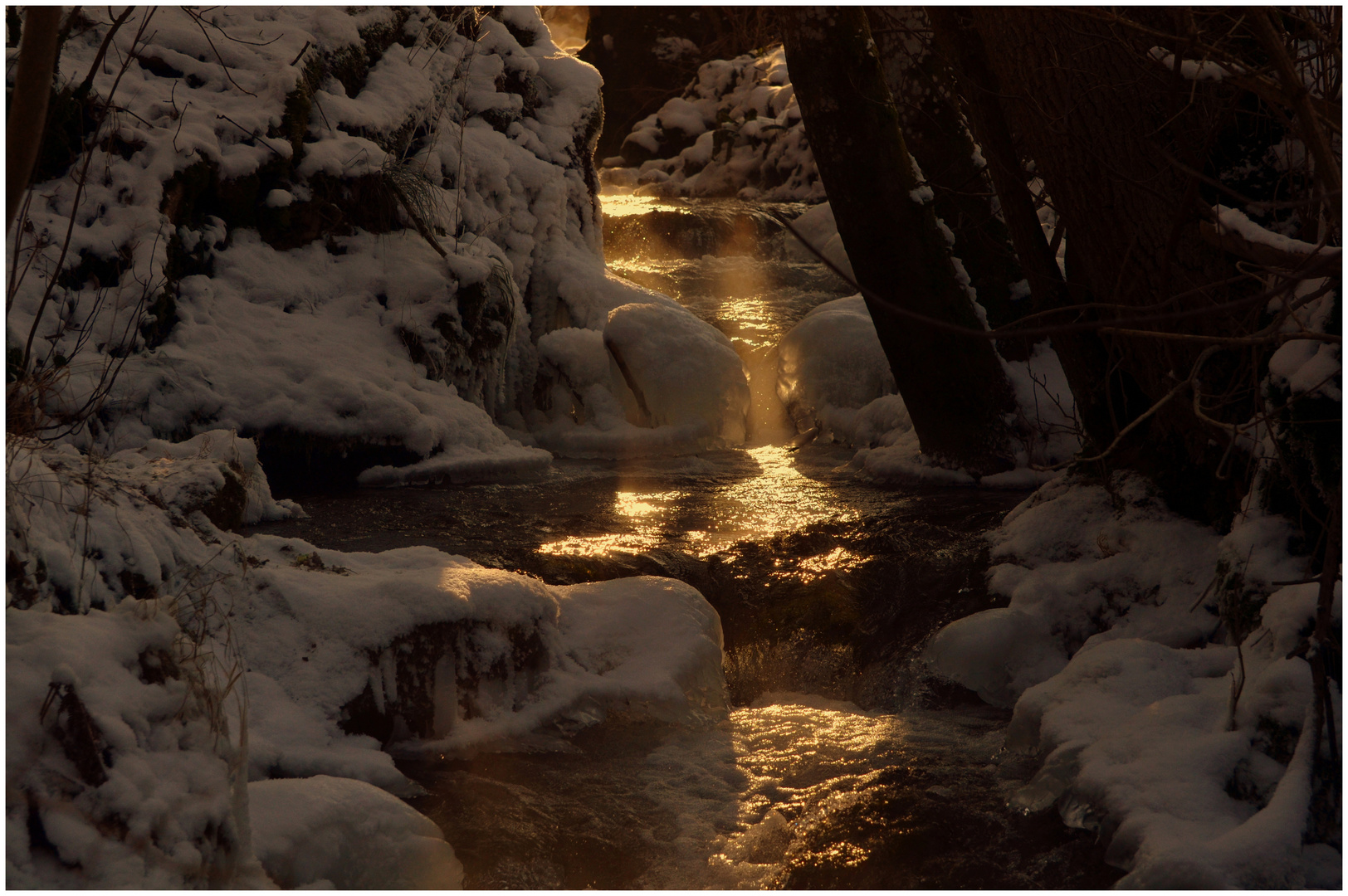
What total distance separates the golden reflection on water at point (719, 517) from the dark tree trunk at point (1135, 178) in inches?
67.1

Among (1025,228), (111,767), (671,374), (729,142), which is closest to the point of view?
(111,767)

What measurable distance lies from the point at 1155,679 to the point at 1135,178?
6.70 ft

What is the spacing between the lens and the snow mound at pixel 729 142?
19.2 meters

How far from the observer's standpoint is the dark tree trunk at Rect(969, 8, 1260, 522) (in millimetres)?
4031

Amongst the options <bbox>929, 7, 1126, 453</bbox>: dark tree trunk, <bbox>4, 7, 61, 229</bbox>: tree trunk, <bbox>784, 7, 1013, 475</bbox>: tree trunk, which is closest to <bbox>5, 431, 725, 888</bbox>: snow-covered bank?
<bbox>4, 7, 61, 229</bbox>: tree trunk

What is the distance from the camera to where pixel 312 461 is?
6.39 metres

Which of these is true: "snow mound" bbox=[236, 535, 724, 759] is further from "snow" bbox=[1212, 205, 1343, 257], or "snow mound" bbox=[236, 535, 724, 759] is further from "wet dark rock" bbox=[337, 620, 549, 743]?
"snow" bbox=[1212, 205, 1343, 257]

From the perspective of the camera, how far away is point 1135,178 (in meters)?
4.20

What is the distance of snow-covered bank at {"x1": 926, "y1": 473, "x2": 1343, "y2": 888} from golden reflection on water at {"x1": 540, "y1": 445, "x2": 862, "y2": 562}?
1.10 m

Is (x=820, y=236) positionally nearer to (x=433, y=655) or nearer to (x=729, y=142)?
(x=729, y=142)

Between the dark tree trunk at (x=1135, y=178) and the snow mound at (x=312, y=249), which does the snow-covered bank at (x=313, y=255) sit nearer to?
the snow mound at (x=312, y=249)

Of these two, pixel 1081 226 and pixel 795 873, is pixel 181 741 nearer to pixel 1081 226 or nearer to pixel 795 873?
pixel 795 873

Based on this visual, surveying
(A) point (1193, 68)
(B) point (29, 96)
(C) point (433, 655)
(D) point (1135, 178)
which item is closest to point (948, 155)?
(D) point (1135, 178)

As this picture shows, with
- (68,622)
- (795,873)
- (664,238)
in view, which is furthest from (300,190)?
(664,238)
